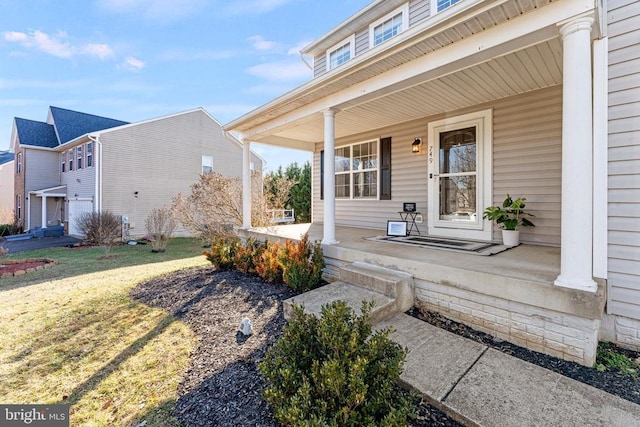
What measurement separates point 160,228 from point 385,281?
949 cm

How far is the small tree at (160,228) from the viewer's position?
32.8 ft

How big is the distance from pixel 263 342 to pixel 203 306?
158 cm

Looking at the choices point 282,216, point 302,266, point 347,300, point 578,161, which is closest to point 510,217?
point 578,161

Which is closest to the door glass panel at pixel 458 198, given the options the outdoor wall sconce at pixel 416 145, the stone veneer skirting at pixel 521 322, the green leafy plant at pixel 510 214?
the green leafy plant at pixel 510 214

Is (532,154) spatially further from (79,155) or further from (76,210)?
(79,155)

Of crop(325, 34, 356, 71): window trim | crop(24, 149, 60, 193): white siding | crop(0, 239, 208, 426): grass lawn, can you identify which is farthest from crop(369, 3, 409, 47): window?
crop(24, 149, 60, 193): white siding

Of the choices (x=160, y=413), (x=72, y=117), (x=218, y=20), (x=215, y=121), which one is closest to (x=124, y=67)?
(x=215, y=121)

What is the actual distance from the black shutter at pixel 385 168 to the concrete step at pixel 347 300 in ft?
10.5

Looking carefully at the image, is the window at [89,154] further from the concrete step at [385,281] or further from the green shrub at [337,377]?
the green shrub at [337,377]

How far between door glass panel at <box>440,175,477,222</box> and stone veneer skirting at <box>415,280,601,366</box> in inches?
93.1

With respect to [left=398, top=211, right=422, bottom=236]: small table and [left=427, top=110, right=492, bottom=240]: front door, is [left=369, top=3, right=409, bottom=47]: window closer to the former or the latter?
[left=427, top=110, right=492, bottom=240]: front door

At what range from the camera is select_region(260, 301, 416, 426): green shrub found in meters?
1.58

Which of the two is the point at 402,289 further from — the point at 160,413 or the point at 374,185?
the point at 374,185

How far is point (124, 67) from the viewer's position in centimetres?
1148
